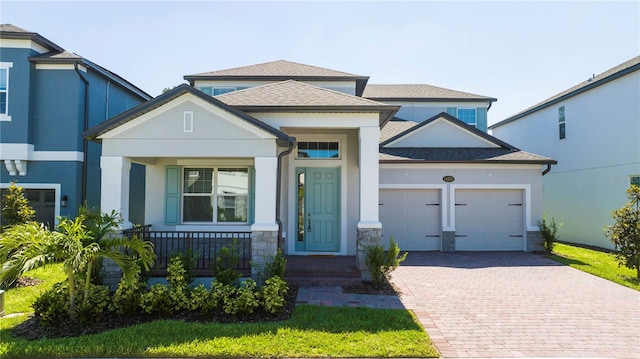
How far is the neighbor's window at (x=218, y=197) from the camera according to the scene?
9297mm

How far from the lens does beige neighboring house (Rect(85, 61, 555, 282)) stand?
23.0ft

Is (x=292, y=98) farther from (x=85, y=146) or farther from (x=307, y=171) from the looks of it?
(x=85, y=146)

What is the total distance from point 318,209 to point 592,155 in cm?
1116

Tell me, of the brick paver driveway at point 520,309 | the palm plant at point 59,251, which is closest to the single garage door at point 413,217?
the brick paver driveway at point 520,309

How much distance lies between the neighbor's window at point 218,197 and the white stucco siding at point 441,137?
6374 millimetres

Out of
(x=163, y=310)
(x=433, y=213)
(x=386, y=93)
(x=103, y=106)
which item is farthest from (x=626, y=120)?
(x=103, y=106)

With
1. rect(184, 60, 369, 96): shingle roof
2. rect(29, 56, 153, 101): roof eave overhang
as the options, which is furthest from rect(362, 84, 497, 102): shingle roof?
rect(29, 56, 153, 101): roof eave overhang

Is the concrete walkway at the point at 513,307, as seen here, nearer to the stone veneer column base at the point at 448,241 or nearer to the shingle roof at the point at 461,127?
the stone veneer column base at the point at 448,241

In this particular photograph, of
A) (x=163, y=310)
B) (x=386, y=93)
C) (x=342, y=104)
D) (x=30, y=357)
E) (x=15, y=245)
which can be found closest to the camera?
(x=30, y=357)

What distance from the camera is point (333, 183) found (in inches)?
382

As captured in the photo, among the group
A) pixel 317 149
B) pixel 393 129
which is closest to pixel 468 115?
pixel 393 129

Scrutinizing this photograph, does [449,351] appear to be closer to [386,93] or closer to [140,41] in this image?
[140,41]

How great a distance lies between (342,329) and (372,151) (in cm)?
393

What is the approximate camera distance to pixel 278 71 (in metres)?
14.1
